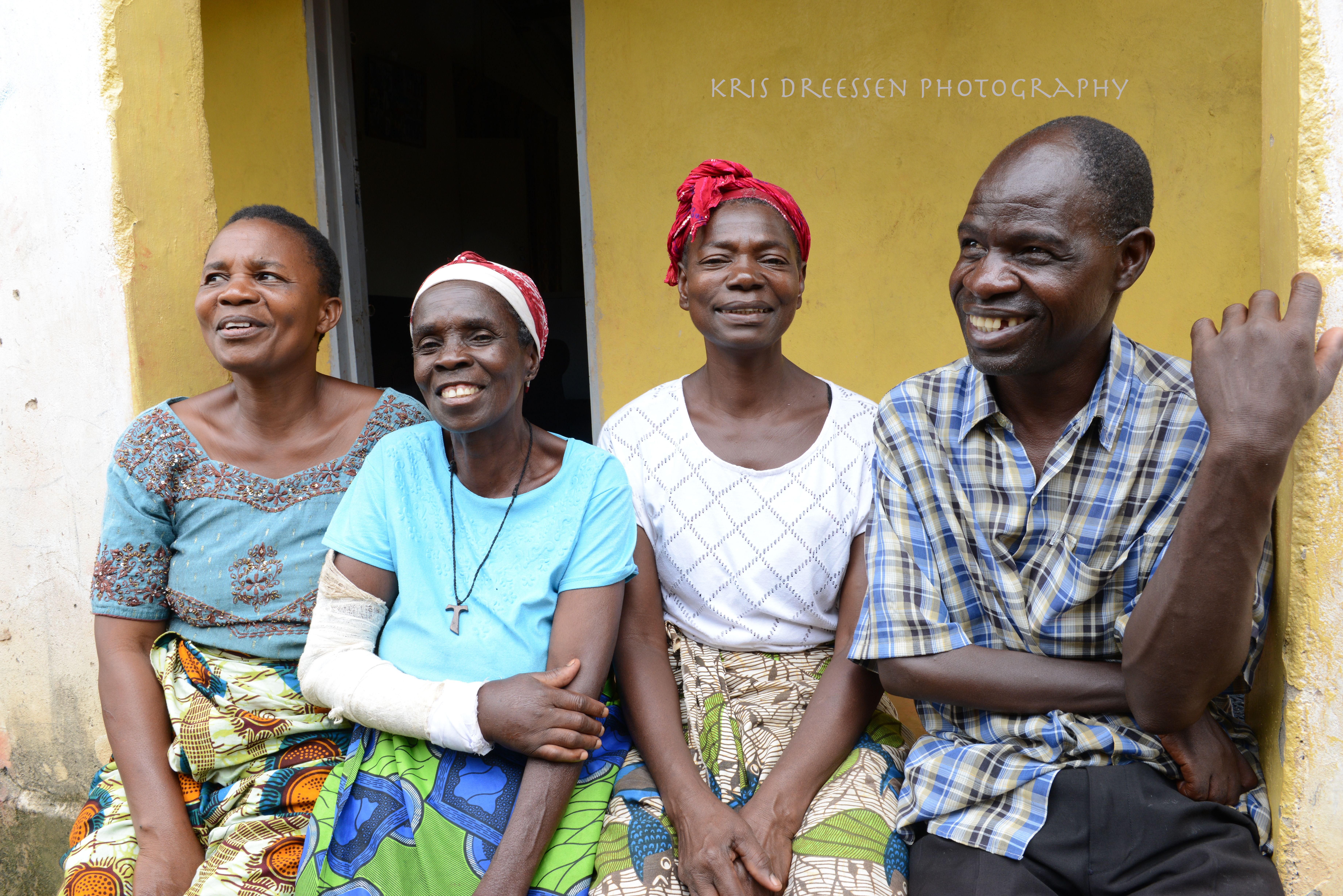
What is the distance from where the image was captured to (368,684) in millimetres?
2098

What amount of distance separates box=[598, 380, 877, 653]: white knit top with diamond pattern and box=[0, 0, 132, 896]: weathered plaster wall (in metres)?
1.59

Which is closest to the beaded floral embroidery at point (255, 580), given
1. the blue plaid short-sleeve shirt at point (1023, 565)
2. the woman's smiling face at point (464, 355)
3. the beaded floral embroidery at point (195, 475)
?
the beaded floral embroidery at point (195, 475)

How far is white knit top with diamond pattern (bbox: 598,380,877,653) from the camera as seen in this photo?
2.46m

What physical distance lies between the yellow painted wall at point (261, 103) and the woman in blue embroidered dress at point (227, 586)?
7.88 feet

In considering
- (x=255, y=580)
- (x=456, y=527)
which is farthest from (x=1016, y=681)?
(x=255, y=580)

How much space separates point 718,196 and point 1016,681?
144 cm

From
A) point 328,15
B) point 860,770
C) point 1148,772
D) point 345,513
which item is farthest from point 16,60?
point 1148,772

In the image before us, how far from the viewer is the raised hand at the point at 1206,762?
188 cm

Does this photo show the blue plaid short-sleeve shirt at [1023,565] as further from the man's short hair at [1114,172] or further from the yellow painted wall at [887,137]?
the yellow painted wall at [887,137]

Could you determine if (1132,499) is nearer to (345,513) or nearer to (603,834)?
(603,834)

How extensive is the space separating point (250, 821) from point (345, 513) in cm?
74

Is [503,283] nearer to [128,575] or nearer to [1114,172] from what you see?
[128,575]

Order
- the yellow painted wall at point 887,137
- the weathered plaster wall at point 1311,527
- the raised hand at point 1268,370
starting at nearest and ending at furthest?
the raised hand at point 1268,370 → the weathered plaster wall at point 1311,527 → the yellow painted wall at point 887,137

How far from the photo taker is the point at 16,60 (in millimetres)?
2764
